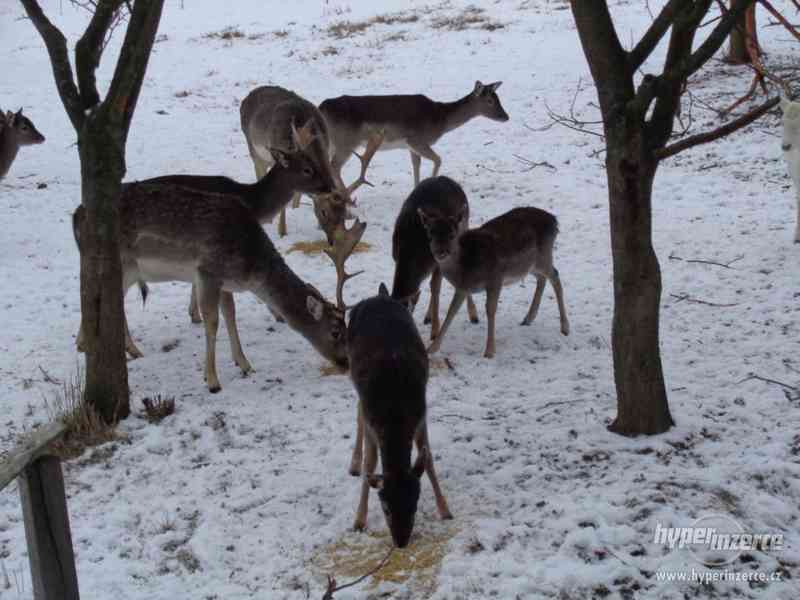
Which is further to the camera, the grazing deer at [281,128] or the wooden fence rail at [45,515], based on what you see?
the grazing deer at [281,128]

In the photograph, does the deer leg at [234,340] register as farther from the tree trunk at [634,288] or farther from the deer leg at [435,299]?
the tree trunk at [634,288]

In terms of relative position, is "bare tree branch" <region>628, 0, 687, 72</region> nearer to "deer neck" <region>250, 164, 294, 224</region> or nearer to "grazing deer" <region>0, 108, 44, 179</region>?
"deer neck" <region>250, 164, 294, 224</region>

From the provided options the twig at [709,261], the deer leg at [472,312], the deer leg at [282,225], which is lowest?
the deer leg at [472,312]

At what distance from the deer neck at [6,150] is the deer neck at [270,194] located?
4738 millimetres

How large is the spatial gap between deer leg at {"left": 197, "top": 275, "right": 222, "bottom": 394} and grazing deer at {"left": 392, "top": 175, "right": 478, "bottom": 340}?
145cm

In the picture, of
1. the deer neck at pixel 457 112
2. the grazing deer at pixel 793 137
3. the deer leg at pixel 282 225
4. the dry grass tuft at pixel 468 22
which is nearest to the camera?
the grazing deer at pixel 793 137

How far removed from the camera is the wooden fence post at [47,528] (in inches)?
123

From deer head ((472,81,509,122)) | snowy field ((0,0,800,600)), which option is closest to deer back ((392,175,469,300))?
snowy field ((0,0,800,600))

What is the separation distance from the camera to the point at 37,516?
3.14 metres

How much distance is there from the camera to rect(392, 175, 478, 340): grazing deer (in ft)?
23.8

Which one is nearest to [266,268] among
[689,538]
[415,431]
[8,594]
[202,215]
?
[202,215]

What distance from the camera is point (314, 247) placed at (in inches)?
392

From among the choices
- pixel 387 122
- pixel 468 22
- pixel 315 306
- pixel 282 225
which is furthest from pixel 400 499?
pixel 468 22

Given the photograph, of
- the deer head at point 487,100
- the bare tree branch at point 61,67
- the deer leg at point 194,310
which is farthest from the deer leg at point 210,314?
the deer head at point 487,100
